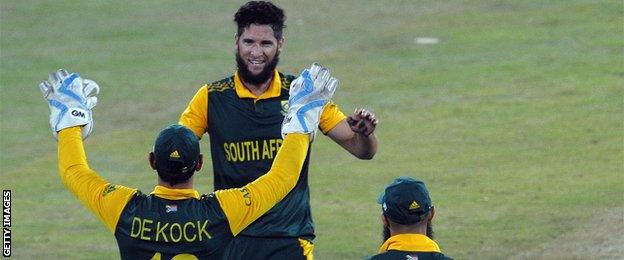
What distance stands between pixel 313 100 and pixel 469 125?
47.2 feet

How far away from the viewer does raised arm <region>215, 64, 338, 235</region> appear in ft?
22.7

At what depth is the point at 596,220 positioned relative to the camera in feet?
51.4

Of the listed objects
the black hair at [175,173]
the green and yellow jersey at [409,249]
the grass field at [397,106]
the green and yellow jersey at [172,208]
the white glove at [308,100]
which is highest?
the white glove at [308,100]

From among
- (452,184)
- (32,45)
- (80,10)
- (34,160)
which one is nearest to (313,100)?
(452,184)

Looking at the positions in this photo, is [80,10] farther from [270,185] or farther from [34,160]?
[270,185]

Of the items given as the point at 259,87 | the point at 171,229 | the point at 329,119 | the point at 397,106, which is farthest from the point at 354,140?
the point at 397,106

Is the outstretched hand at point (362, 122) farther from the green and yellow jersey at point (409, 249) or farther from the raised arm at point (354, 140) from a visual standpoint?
the green and yellow jersey at point (409, 249)

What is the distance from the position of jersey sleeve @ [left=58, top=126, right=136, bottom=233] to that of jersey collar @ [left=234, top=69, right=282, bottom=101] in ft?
A: 7.62

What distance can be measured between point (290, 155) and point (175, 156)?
54 cm

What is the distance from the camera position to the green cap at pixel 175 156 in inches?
271

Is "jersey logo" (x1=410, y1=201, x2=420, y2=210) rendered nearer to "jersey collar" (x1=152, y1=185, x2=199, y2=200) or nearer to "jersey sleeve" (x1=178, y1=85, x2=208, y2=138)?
"jersey collar" (x1=152, y1=185, x2=199, y2=200)

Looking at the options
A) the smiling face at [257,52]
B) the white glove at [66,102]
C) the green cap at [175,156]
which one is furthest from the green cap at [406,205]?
the smiling face at [257,52]

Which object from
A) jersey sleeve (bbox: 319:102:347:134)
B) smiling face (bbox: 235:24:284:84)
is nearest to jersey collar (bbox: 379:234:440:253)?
jersey sleeve (bbox: 319:102:347:134)

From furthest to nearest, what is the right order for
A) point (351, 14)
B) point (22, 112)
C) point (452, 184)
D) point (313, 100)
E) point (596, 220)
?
point (351, 14), point (22, 112), point (452, 184), point (596, 220), point (313, 100)
